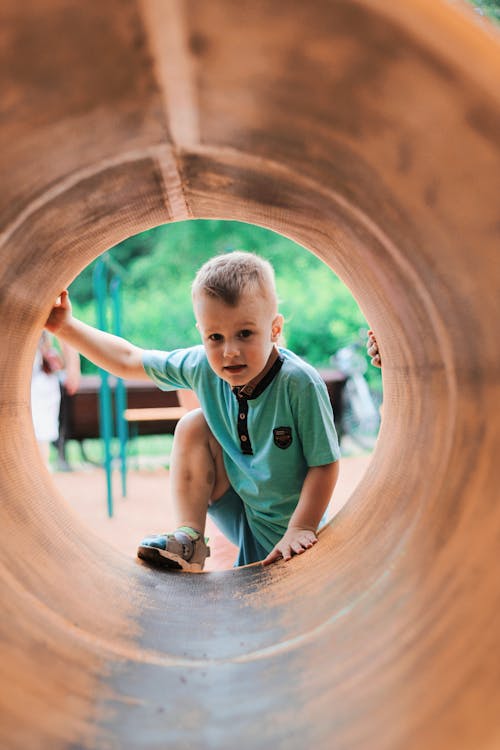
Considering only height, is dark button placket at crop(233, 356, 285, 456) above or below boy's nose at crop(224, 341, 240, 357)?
below

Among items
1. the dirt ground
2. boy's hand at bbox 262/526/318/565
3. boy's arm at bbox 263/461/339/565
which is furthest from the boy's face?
the dirt ground

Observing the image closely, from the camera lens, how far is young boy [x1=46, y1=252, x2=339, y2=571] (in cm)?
199

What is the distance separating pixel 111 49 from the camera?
833 mm

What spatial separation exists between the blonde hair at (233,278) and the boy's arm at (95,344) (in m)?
0.30

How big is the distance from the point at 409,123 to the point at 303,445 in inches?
53.6

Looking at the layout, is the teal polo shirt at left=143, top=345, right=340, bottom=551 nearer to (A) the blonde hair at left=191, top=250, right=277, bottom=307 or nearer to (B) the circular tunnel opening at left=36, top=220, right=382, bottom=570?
(A) the blonde hair at left=191, top=250, right=277, bottom=307

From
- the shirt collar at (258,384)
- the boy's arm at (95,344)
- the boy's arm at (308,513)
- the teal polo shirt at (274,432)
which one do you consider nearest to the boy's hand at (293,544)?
the boy's arm at (308,513)

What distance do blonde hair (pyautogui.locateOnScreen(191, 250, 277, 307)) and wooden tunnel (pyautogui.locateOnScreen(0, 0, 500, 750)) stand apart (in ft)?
1.32

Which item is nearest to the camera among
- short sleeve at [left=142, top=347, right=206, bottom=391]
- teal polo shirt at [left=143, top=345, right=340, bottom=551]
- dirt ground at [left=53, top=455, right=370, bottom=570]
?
teal polo shirt at [left=143, top=345, right=340, bottom=551]

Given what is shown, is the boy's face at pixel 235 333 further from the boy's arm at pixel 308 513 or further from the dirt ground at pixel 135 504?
the dirt ground at pixel 135 504

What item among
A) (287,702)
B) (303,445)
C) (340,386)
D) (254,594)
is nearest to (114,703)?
(287,702)

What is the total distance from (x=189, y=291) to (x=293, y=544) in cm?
715

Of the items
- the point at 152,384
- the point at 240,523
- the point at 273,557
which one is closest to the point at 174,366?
the point at 240,523

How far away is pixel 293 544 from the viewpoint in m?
1.88
